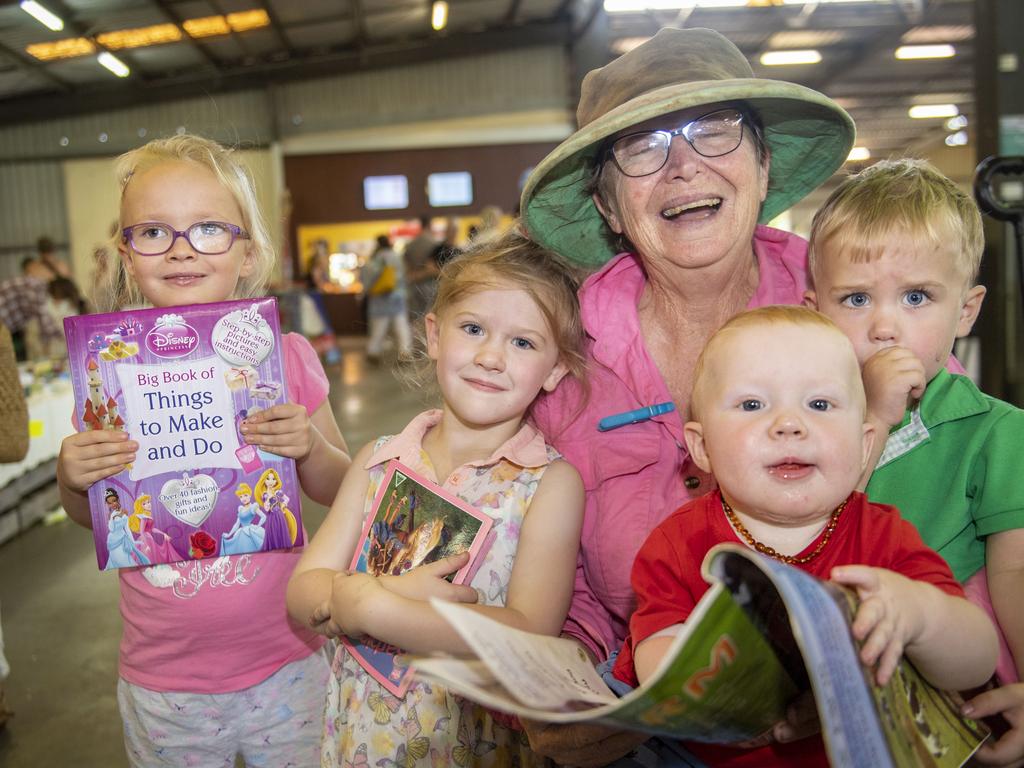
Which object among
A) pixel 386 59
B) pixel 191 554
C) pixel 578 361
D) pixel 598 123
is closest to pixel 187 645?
pixel 191 554

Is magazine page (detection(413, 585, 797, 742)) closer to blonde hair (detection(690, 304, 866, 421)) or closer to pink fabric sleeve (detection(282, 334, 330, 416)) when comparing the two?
blonde hair (detection(690, 304, 866, 421))

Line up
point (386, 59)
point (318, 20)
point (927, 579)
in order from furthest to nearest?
1. point (386, 59)
2. point (318, 20)
3. point (927, 579)

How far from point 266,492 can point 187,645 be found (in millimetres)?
346

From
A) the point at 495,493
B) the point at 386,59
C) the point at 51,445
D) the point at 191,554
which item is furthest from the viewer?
the point at 386,59

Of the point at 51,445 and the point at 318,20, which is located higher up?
the point at 318,20

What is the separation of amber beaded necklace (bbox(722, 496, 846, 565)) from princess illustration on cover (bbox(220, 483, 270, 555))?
92cm

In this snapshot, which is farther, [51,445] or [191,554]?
[51,445]

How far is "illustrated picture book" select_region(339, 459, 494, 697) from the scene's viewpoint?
1391 mm

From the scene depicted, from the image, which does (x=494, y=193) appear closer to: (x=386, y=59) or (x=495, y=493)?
(x=386, y=59)

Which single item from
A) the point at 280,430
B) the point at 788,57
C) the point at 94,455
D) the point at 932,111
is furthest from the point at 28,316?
the point at 932,111

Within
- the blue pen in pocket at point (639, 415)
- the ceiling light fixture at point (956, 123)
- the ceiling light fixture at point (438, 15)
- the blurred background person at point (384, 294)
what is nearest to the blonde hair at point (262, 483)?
the blue pen in pocket at point (639, 415)

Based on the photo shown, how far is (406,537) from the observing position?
56.2 inches

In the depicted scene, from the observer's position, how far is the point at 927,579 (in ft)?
3.41

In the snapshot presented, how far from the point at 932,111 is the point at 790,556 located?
2188cm
